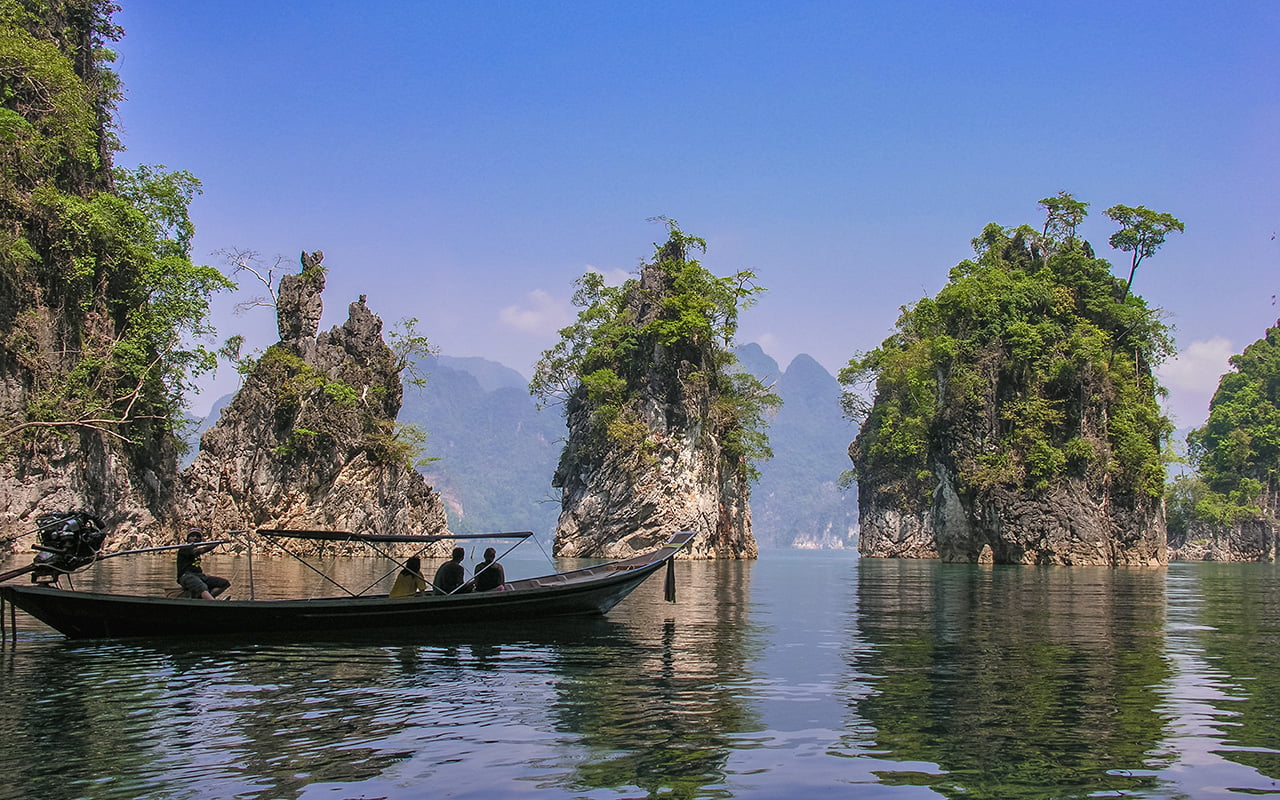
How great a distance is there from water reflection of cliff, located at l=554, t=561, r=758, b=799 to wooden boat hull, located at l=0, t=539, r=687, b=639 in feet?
4.56

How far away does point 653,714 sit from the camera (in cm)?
880

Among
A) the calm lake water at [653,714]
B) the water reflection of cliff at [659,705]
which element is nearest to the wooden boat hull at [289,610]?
the calm lake water at [653,714]

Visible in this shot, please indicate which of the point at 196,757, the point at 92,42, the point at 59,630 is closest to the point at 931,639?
the point at 196,757

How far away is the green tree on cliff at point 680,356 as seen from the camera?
5597cm

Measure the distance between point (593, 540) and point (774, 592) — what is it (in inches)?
1196

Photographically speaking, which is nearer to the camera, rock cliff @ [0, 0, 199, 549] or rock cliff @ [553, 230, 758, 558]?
rock cliff @ [0, 0, 199, 549]

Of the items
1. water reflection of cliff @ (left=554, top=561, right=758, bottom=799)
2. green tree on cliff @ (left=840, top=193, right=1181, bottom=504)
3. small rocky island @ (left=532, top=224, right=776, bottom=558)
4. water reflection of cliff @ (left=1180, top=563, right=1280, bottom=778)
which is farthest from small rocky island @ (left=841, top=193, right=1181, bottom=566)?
water reflection of cliff @ (left=554, top=561, right=758, bottom=799)

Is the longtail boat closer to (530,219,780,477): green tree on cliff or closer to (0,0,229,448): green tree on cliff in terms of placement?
(0,0,229,448): green tree on cliff

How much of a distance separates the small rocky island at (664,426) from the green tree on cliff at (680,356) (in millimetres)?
68

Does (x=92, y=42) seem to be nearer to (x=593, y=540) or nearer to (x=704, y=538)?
(x=593, y=540)

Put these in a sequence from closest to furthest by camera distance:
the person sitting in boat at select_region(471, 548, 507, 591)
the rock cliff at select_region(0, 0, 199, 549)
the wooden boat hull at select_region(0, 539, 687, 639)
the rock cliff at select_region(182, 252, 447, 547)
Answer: the wooden boat hull at select_region(0, 539, 687, 639) → the person sitting in boat at select_region(471, 548, 507, 591) → the rock cliff at select_region(0, 0, 199, 549) → the rock cliff at select_region(182, 252, 447, 547)

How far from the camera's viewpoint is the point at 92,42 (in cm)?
4450

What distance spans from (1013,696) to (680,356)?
4759 cm

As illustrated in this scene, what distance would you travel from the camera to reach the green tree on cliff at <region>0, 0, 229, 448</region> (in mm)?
32875
